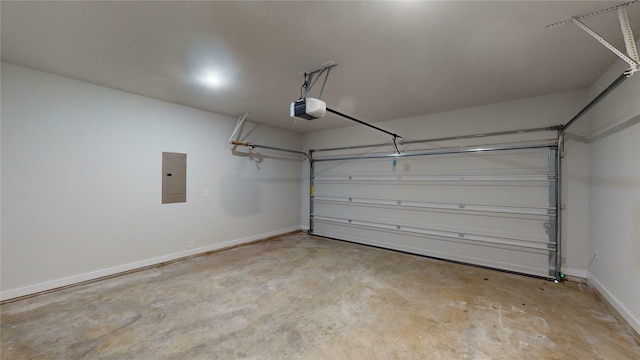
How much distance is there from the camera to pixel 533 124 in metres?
3.41

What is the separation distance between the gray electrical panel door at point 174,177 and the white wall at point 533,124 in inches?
148

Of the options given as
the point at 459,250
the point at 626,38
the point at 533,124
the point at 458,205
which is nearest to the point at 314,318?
the point at 459,250

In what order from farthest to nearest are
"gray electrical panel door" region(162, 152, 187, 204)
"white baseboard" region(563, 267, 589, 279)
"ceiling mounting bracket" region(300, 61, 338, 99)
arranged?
"gray electrical panel door" region(162, 152, 187, 204) < "white baseboard" region(563, 267, 589, 279) < "ceiling mounting bracket" region(300, 61, 338, 99)

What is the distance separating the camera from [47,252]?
2.76 m

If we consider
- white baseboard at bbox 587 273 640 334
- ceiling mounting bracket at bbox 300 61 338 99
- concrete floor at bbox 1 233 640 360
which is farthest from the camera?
ceiling mounting bracket at bbox 300 61 338 99

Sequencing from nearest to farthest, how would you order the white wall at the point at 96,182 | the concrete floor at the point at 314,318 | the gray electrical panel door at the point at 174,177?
the concrete floor at the point at 314,318
the white wall at the point at 96,182
the gray electrical panel door at the point at 174,177

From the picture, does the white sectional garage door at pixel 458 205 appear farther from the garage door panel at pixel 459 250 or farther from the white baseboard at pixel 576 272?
the white baseboard at pixel 576 272

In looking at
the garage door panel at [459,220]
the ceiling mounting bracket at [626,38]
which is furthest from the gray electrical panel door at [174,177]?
the ceiling mounting bracket at [626,38]

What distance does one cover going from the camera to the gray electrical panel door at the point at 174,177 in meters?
3.72

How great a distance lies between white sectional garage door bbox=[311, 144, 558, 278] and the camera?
3352mm

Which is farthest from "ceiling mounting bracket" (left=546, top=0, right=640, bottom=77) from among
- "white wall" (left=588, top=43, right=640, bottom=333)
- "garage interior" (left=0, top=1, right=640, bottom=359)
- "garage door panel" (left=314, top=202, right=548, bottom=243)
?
"garage door panel" (left=314, top=202, right=548, bottom=243)

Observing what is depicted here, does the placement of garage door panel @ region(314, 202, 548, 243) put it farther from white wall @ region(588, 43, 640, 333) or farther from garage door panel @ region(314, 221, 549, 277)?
white wall @ region(588, 43, 640, 333)

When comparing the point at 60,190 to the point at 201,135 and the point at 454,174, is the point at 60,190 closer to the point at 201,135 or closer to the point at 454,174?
the point at 201,135

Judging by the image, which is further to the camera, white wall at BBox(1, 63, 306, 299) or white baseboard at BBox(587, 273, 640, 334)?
white wall at BBox(1, 63, 306, 299)
